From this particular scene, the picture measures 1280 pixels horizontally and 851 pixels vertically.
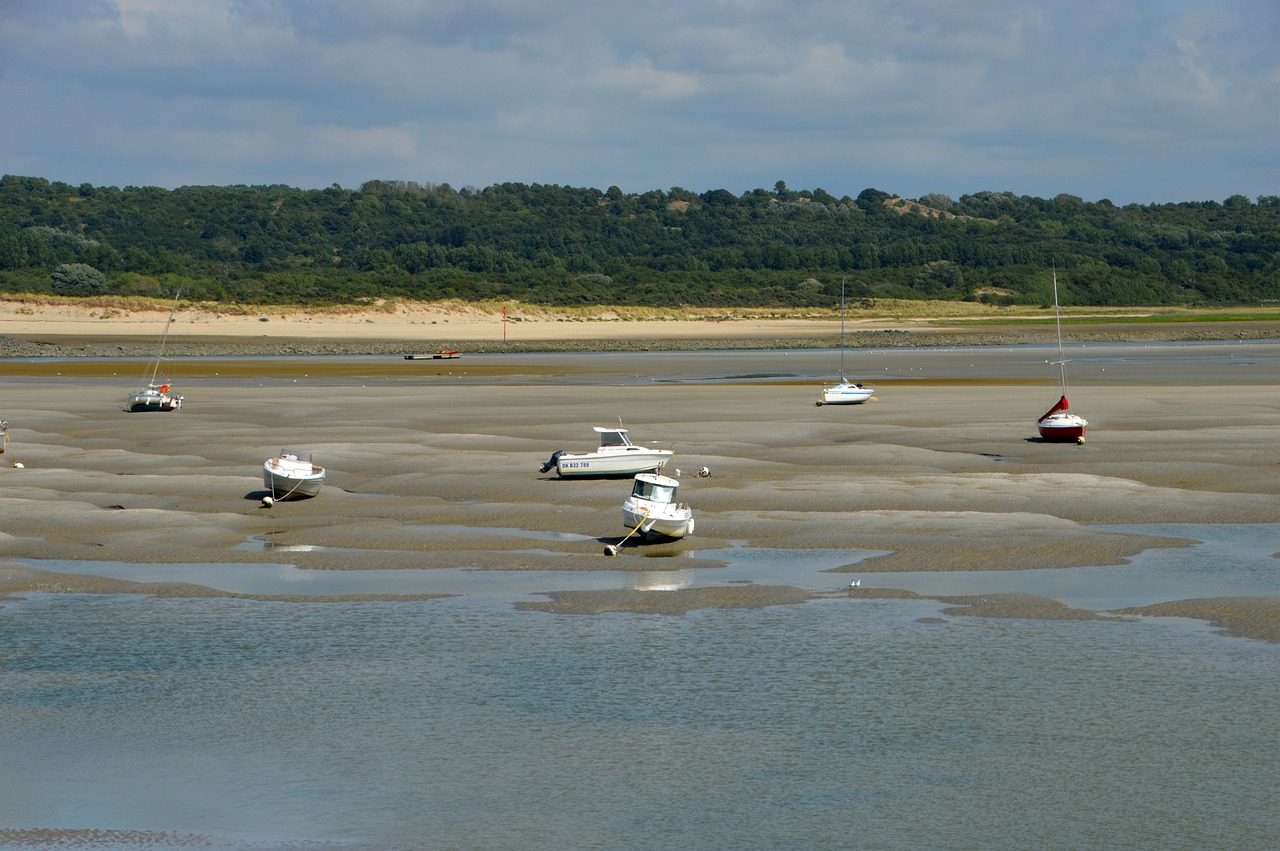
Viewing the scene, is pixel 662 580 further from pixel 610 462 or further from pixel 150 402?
pixel 150 402

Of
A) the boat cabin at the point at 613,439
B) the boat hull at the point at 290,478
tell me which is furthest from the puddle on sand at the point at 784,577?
the boat cabin at the point at 613,439

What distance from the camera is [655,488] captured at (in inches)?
1040

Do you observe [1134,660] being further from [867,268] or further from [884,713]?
[867,268]

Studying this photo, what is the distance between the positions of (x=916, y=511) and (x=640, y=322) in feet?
330

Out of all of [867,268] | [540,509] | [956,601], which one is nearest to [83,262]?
[867,268]

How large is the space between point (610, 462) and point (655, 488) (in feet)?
23.9

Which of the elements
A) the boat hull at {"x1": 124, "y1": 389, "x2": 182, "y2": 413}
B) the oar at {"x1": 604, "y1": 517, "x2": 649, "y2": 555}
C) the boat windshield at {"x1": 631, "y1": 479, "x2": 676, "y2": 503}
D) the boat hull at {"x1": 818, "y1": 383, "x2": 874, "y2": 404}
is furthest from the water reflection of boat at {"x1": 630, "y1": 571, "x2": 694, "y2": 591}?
the boat hull at {"x1": 124, "y1": 389, "x2": 182, "y2": 413}

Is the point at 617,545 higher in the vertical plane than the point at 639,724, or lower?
higher

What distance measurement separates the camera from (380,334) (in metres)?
111

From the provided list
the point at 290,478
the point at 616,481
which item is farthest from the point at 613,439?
the point at 290,478

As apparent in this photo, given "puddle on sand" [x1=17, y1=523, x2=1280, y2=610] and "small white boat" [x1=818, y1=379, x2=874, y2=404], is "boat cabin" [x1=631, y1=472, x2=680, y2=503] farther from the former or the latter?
"small white boat" [x1=818, y1=379, x2=874, y2=404]

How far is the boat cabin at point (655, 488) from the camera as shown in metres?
26.4

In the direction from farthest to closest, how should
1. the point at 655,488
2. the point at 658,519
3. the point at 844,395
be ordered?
1. the point at 844,395
2. the point at 655,488
3. the point at 658,519

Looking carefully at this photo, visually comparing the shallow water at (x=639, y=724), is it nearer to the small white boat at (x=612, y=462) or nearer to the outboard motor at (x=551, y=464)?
the small white boat at (x=612, y=462)
